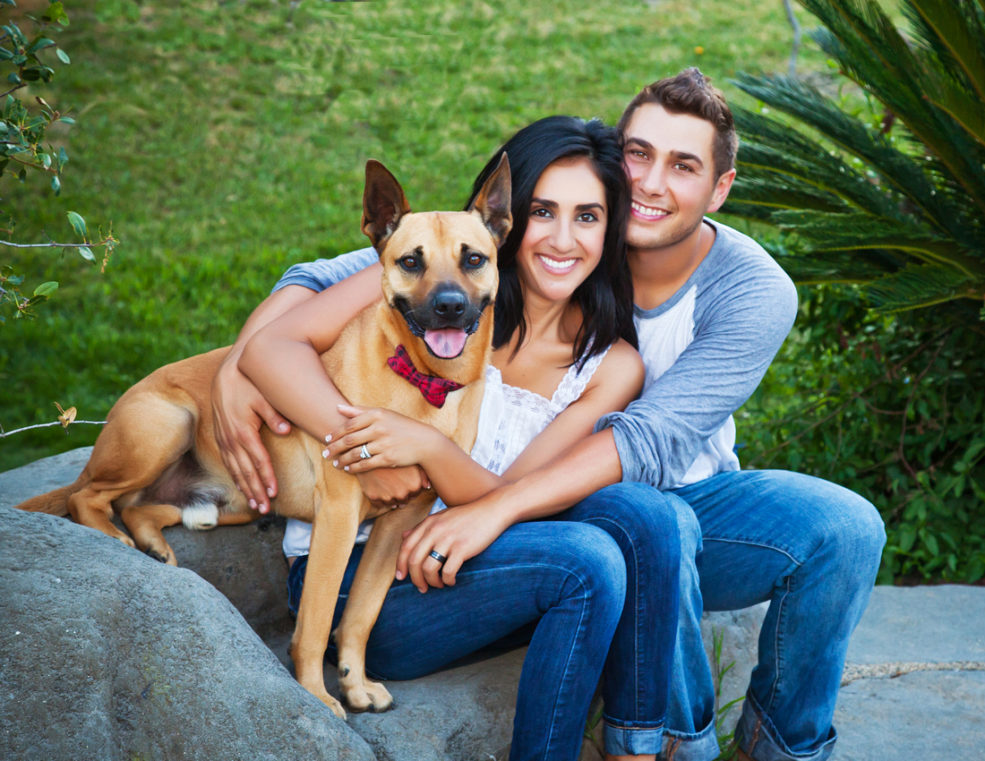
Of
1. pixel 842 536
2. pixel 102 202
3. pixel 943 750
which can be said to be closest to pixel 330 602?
pixel 842 536

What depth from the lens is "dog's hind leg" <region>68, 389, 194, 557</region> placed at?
9.18ft

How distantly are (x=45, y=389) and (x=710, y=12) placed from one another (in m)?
8.48

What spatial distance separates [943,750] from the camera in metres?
2.89

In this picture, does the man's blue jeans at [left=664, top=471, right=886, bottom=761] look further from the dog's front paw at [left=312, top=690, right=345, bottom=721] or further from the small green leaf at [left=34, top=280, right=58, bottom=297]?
the small green leaf at [left=34, top=280, right=58, bottom=297]

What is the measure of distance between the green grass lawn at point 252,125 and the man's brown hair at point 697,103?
3.81m

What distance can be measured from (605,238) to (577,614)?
46.5 inches

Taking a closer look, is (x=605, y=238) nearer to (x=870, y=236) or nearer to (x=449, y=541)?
(x=449, y=541)

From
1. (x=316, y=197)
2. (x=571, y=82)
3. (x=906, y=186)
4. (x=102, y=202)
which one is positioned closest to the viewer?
(x=906, y=186)

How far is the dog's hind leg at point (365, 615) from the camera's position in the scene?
2.45 metres

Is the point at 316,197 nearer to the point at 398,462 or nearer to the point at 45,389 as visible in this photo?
the point at 45,389

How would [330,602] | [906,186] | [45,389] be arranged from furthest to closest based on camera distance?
[45,389] < [906,186] < [330,602]

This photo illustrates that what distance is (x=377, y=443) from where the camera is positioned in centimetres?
244

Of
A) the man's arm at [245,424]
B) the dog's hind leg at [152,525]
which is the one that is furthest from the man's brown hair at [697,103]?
the dog's hind leg at [152,525]

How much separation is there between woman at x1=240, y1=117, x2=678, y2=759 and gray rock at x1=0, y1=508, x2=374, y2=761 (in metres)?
0.54
